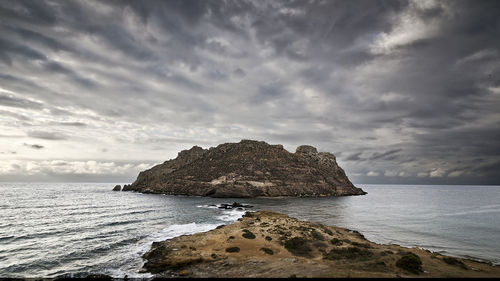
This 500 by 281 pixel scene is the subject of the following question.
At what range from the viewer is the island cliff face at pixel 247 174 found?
127438 mm

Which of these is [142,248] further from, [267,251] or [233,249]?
[267,251]

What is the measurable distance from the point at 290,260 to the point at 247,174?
113 meters

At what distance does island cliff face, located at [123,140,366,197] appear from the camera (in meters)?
127

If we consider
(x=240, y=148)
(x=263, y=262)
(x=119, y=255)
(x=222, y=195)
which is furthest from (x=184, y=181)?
(x=263, y=262)

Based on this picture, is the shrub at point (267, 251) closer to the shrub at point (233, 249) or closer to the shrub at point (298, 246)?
→ the shrub at point (298, 246)

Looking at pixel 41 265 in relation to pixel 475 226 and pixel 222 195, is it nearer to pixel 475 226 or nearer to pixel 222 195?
pixel 475 226

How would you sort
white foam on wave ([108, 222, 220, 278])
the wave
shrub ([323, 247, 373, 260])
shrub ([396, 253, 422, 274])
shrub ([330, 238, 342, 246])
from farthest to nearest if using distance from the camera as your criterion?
the wave < shrub ([330, 238, 342, 246]) < shrub ([323, 247, 373, 260]) < white foam on wave ([108, 222, 220, 278]) < shrub ([396, 253, 422, 274])

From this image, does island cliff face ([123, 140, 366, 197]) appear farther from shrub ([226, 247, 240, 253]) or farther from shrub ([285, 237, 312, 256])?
shrub ([226, 247, 240, 253])

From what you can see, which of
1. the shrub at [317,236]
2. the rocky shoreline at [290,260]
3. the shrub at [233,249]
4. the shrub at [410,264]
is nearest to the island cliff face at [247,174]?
the shrub at [317,236]

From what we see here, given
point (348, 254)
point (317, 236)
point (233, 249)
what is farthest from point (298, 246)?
point (233, 249)

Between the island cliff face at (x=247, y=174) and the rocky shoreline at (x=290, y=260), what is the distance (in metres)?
95.4

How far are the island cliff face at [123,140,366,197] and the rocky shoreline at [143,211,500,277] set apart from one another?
313ft

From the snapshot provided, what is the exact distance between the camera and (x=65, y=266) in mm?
23266

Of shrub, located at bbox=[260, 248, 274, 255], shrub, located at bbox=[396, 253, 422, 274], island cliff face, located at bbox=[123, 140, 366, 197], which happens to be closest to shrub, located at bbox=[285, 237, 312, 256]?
shrub, located at bbox=[260, 248, 274, 255]
